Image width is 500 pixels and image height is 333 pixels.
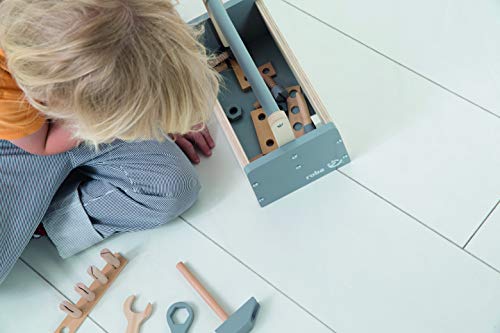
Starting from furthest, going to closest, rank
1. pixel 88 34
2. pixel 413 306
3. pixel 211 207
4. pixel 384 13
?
pixel 384 13 < pixel 211 207 < pixel 413 306 < pixel 88 34

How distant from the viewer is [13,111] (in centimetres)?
77

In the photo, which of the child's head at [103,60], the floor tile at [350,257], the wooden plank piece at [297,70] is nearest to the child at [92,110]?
the child's head at [103,60]

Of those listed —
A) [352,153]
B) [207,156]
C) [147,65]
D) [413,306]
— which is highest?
[147,65]

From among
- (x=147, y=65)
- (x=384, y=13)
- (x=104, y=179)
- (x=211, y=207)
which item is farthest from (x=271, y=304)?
(x=384, y=13)

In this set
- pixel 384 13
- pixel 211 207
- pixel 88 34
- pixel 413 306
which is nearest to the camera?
pixel 88 34

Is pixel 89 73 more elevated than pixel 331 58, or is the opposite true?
pixel 89 73

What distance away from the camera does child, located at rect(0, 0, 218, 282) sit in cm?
65

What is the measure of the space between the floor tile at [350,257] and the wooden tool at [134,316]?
0.54ft

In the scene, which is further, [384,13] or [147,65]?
[384,13]

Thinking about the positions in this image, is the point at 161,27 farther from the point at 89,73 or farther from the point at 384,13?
the point at 384,13

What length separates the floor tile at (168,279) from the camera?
95cm

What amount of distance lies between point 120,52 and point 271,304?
1.62ft

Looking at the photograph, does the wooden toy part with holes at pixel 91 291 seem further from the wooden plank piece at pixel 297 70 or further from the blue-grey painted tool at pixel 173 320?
the wooden plank piece at pixel 297 70

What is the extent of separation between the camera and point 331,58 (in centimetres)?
114
